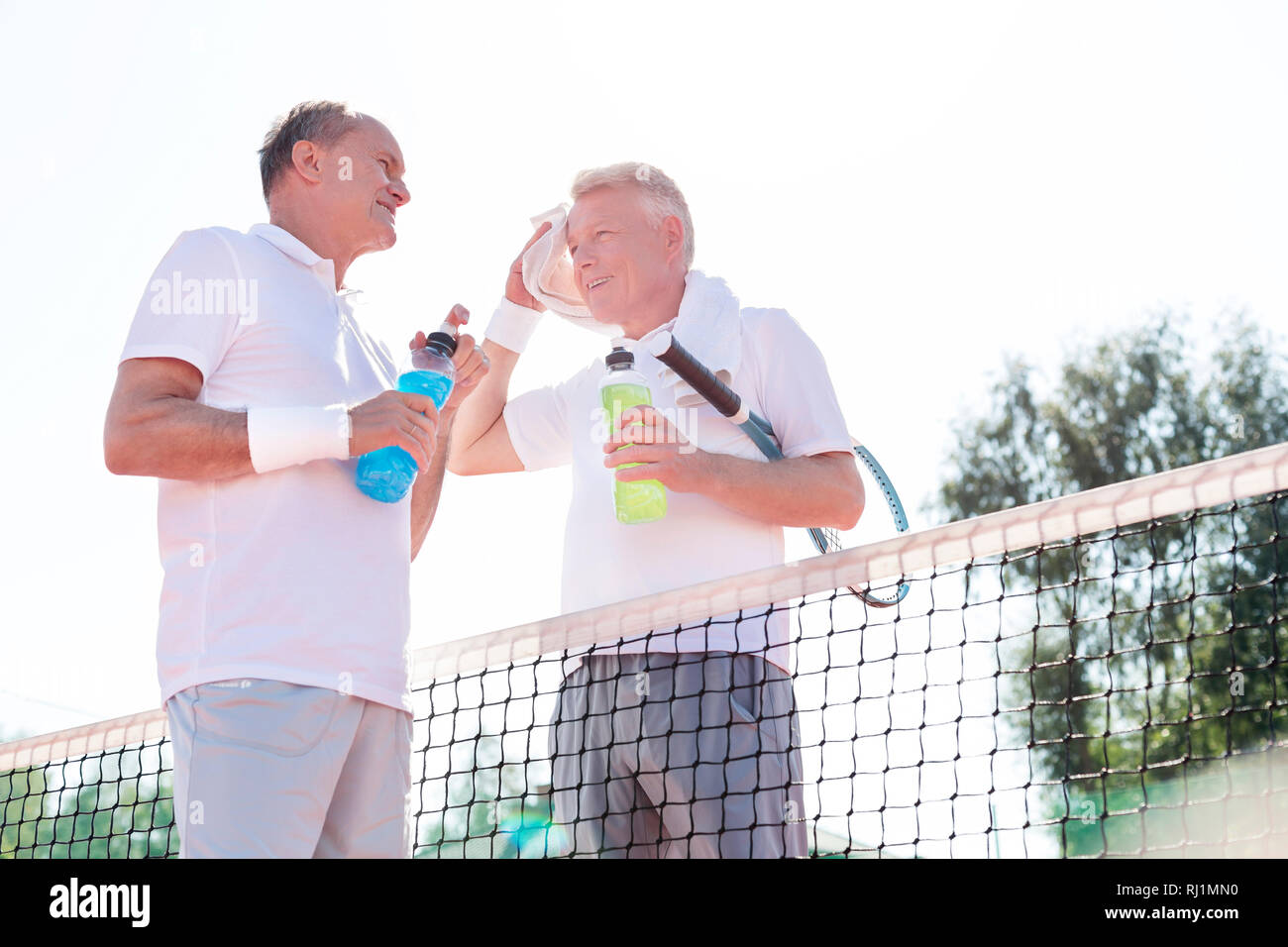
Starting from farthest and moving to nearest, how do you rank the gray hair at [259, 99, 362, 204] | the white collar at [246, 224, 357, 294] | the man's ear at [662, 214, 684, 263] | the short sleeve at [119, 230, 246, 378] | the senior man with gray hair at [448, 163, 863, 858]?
the man's ear at [662, 214, 684, 263], the gray hair at [259, 99, 362, 204], the senior man with gray hair at [448, 163, 863, 858], the white collar at [246, 224, 357, 294], the short sleeve at [119, 230, 246, 378]

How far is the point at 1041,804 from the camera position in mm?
18781

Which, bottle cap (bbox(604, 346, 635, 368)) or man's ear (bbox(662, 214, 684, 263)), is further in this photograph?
man's ear (bbox(662, 214, 684, 263))

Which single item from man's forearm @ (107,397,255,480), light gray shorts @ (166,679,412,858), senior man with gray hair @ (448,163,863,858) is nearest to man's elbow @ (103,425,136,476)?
man's forearm @ (107,397,255,480)

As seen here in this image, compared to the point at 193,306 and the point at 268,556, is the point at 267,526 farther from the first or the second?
the point at 193,306

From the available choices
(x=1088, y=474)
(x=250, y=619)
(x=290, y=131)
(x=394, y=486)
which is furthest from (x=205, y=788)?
(x=1088, y=474)

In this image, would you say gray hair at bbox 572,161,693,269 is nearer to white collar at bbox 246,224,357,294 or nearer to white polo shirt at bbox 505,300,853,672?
white polo shirt at bbox 505,300,853,672

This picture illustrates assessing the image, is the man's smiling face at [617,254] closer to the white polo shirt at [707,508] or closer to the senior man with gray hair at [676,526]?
the senior man with gray hair at [676,526]

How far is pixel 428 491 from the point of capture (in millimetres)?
3859

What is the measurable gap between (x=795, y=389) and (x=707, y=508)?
461 millimetres

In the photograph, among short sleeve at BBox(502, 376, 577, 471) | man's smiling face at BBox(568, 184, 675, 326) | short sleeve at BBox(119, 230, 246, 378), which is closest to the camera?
short sleeve at BBox(119, 230, 246, 378)

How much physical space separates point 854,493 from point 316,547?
1641 mm

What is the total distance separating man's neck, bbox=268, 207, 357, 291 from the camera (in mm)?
3693

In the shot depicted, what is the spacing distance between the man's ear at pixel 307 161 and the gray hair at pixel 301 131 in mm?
26

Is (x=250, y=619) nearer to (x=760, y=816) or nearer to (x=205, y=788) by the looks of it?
(x=205, y=788)
